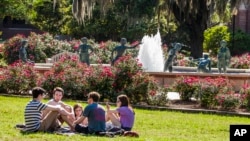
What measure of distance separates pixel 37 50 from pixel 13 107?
637 inches

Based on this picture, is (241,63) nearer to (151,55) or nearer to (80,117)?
(151,55)

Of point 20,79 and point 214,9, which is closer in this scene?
point 20,79

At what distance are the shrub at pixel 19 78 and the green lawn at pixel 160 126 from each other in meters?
2.04

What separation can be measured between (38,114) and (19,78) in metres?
8.70

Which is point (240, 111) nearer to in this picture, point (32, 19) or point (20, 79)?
point (20, 79)

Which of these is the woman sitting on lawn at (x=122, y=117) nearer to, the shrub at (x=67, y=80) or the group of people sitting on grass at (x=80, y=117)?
the group of people sitting on grass at (x=80, y=117)

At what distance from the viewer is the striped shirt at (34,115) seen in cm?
1216

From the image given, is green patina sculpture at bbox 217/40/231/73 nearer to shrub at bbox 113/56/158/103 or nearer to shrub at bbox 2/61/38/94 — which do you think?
shrub at bbox 113/56/158/103

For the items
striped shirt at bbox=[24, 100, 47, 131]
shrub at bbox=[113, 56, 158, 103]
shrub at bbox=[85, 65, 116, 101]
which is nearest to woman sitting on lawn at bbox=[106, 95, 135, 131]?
striped shirt at bbox=[24, 100, 47, 131]

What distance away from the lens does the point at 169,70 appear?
24156mm

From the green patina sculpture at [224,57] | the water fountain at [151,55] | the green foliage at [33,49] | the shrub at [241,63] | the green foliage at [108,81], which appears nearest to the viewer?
the green foliage at [108,81]

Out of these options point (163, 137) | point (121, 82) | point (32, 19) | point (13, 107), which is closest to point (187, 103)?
point (121, 82)

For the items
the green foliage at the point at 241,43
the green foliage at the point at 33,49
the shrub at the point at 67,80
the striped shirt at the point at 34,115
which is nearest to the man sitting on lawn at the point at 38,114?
the striped shirt at the point at 34,115

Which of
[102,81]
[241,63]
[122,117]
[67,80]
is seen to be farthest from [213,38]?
[122,117]
